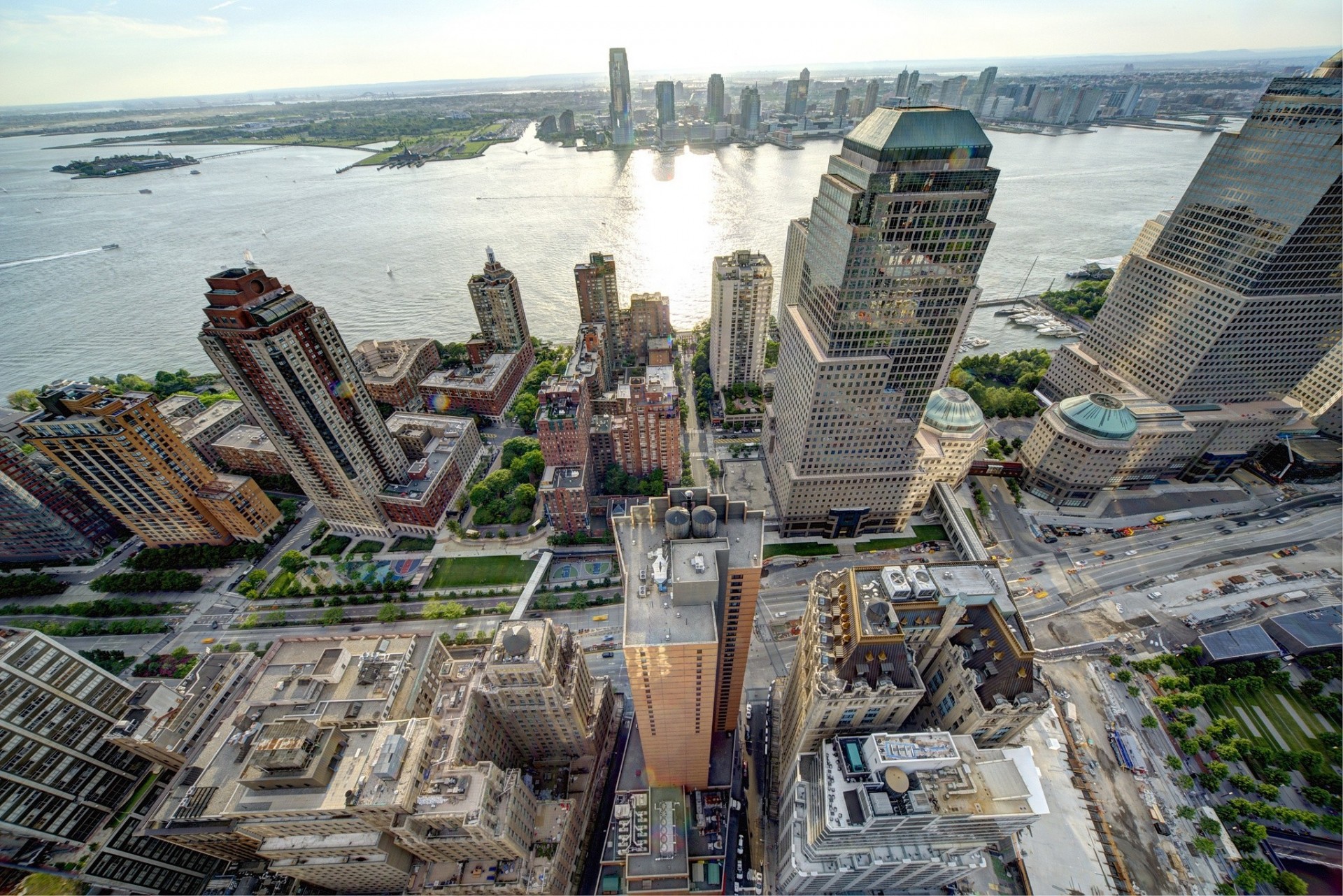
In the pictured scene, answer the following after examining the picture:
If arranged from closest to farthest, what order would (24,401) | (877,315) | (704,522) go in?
(704,522) → (877,315) → (24,401)

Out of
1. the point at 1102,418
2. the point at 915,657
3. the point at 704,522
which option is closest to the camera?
the point at 704,522

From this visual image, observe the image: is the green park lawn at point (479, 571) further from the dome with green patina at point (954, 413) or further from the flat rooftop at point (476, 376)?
the dome with green patina at point (954, 413)

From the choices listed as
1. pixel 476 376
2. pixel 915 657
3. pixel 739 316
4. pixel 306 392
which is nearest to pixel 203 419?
pixel 476 376

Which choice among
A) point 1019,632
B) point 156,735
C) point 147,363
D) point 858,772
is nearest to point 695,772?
point 858,772

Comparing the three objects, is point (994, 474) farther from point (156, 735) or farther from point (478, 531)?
point (156, 735)

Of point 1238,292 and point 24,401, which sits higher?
point 1238,292

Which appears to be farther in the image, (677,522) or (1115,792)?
(1115,792)

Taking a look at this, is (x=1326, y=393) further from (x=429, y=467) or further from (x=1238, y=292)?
(x=429, y=467)

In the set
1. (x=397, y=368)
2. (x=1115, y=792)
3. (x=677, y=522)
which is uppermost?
(x=677, y=522)
